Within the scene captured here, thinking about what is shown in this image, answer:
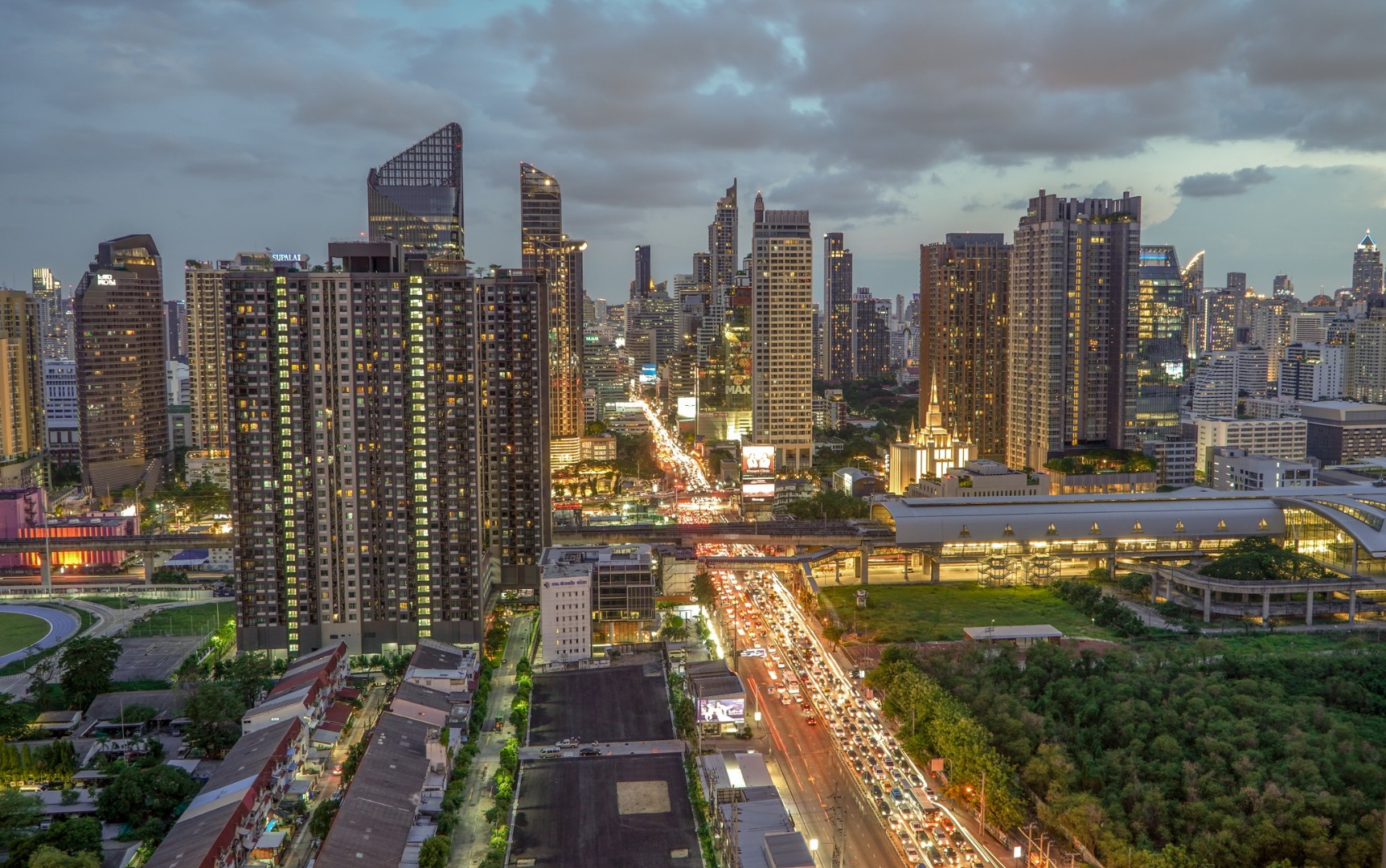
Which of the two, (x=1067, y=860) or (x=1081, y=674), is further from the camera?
(x=1081, y=674)

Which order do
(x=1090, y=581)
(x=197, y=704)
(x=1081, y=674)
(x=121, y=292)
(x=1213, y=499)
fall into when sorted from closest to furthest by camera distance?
1. (x=197, y=704)
2. (x=1081, y=674)
3. (x=1090, y=581)
4. (x=1213, y=499)
5. (x=121, y=292)

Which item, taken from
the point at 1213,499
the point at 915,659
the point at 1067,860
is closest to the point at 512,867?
the point at 1067,860

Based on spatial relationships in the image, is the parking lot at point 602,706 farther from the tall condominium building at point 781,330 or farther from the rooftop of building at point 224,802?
the tall condominium building at point 781,330

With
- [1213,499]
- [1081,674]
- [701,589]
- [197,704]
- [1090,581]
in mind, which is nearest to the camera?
[197,704]

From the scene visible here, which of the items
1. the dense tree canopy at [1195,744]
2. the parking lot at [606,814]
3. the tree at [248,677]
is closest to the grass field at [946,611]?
the dense tree canopy at [1195,744]

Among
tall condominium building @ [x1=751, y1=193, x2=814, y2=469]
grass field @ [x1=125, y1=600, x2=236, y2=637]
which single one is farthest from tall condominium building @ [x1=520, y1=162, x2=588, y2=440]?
grass field @ [x1=125, y1=600, x2=236, y2=637]

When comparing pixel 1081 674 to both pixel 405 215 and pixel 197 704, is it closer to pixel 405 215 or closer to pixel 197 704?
pixel 197 704
